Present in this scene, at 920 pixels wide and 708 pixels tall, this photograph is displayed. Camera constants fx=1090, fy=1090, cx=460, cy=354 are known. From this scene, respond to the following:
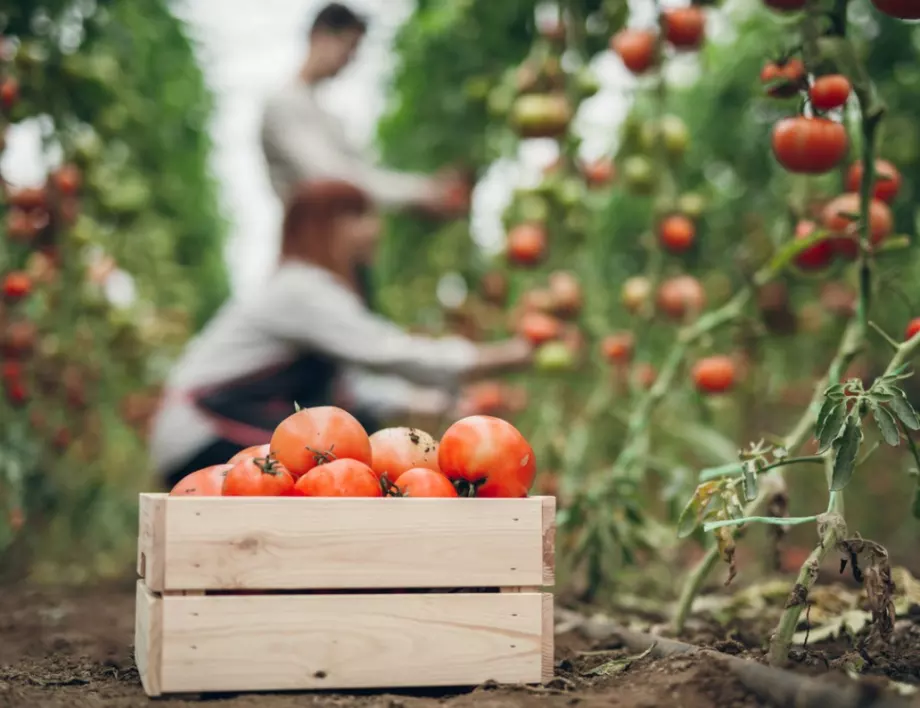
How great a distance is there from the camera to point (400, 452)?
6.38 feet

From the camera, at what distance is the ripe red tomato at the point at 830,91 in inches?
79.9

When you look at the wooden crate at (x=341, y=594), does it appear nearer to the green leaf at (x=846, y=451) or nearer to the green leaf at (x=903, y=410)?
the green leaf at (x=846, y=451)

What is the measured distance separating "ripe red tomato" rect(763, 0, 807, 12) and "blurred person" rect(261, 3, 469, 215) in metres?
1.66

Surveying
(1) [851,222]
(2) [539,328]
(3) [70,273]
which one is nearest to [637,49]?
(2) [539,328]

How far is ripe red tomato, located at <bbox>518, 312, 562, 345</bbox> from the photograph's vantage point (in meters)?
3.37

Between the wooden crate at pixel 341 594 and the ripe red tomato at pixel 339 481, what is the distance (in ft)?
0.15

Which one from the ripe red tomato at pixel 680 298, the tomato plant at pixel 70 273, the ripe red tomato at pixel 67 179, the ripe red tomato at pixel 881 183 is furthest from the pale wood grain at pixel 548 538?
the ripe red tomato at pixel 67 179

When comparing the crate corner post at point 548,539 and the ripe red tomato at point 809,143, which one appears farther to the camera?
the ripe red tomato at point 809,143

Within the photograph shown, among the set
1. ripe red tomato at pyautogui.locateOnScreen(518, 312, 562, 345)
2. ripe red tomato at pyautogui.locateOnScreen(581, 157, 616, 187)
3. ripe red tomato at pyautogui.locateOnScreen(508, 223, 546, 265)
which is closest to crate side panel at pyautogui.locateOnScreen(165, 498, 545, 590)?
ripe red tomato at pyautogui.locateOnScreen(518, 312, 562, 345)

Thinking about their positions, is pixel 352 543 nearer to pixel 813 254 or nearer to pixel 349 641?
pixel 349 641

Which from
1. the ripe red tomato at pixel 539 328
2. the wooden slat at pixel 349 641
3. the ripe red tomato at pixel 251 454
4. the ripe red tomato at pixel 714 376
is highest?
the ripe red tomato at pixel 539 328

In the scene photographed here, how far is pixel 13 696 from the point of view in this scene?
168 cm

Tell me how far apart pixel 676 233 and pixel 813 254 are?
76cm

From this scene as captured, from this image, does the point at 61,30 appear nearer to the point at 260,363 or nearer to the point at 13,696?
the point at 260,363
